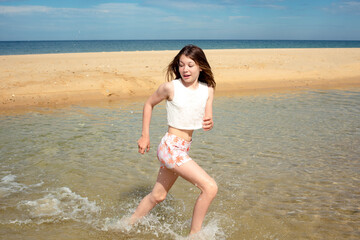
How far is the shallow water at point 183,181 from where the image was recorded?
3643 millimetres

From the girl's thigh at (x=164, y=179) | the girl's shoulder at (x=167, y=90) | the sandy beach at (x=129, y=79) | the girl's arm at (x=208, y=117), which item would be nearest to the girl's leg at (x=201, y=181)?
the girl's thigh at (x=164, y=179)

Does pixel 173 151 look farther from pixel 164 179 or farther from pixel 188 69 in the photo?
pixel 188 69

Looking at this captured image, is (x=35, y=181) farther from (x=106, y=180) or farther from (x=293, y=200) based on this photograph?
(x=293, y=200)

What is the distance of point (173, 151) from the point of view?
10.2ft

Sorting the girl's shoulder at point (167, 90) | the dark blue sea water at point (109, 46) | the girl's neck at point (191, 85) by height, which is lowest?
the girl's shoulder at point (167, 90)

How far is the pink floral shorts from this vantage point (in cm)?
307

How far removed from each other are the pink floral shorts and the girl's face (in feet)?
1.86

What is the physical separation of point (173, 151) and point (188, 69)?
0.78 metres

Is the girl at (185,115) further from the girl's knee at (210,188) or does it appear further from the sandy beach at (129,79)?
the sandy beach at (129,79)

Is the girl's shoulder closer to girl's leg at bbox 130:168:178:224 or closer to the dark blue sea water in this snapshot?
girl's leg at bbox 130:168:178:224

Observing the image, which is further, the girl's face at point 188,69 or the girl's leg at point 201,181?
the girl's face at point 188,69

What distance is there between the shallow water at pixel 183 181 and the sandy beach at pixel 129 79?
2.57 metres

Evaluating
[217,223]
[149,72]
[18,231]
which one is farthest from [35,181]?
[149,72]

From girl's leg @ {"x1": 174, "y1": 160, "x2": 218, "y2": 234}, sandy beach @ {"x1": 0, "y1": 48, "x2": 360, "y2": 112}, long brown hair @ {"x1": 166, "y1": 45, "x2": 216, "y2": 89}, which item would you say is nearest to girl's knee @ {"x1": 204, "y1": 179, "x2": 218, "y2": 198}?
girl's leg @ {"x1": 174, "y1": 160, "x2": 218, "y2": 234}
